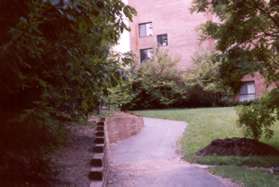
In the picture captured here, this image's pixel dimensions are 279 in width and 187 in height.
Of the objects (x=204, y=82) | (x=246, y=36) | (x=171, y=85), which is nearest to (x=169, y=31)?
(x=171, y=85)

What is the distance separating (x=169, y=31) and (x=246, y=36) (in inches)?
1066

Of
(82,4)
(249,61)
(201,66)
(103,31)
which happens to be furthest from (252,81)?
(82,4)

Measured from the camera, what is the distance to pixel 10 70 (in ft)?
14.1

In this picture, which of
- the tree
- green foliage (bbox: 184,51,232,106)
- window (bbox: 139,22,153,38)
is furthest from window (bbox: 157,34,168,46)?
the tree

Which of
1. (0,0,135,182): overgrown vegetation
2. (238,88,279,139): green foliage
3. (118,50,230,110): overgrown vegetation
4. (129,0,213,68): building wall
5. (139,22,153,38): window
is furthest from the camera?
(139,22,153,38): window

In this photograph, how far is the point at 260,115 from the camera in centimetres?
1259

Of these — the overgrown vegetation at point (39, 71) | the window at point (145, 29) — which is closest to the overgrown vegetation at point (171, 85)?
the window at point (145, 29)

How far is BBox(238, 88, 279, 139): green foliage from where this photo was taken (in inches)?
467

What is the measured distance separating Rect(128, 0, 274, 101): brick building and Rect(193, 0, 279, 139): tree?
75.0 feet

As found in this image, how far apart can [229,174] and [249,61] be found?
3263mm

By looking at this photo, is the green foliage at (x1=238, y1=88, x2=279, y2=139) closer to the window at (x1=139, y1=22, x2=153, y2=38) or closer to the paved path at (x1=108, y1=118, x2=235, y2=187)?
the paved path at (x1=108, y1=118, x2=235, y2=187)

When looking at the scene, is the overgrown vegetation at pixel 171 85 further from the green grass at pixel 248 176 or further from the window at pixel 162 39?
the green grass at pixel 248 176

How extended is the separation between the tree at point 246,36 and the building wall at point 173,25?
23.3 metres

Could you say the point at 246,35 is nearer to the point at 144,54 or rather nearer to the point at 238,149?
the point at 238,149
